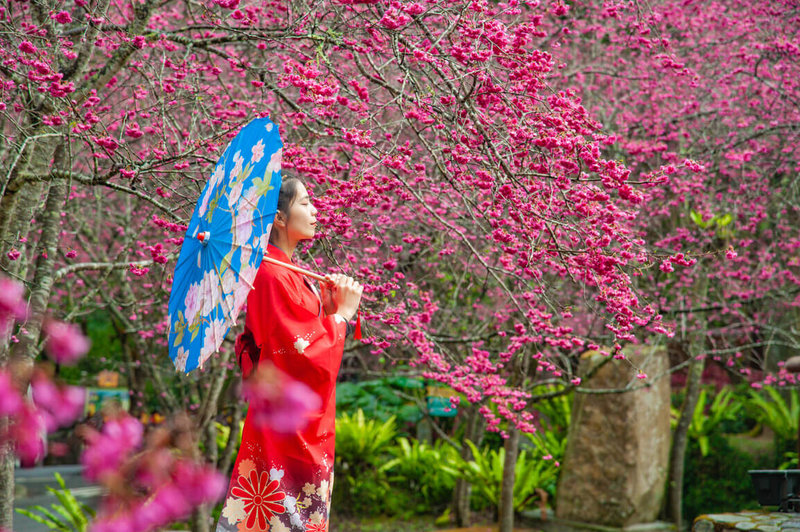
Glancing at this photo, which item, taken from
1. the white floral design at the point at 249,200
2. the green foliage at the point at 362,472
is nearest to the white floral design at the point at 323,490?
the white floral design at the point at 249,200

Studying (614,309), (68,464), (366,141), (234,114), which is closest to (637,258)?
(614,309)

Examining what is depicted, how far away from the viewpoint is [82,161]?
7223mm

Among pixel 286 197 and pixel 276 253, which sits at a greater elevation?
pixel 286 197

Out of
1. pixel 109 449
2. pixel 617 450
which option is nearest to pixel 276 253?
pixel 109 449

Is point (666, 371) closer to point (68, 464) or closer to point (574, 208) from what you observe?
point (574, 208)

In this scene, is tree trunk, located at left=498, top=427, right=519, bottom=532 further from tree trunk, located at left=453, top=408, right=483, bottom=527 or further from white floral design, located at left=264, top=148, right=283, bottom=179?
white floral design, located at left=264, top=148, right=283, bottom=179

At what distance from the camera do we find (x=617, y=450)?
26.0 feet

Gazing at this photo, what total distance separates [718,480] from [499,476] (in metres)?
2.53

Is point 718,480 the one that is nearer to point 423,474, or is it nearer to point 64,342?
point 423,474

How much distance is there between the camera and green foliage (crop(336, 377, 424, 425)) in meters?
11.0

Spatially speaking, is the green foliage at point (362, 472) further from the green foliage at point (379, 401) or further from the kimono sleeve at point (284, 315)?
the kimono sleeve at point (284, 315)

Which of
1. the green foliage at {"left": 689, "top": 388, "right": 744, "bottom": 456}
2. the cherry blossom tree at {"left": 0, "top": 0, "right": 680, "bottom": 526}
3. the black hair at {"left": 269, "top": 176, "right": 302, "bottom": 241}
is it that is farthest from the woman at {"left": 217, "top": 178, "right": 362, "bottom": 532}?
the green foliage at {"left": 689, "top": 388, "right": 744, "bottom": 456}

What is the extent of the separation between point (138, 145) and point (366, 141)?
422cm

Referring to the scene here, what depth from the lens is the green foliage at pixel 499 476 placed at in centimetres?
825
